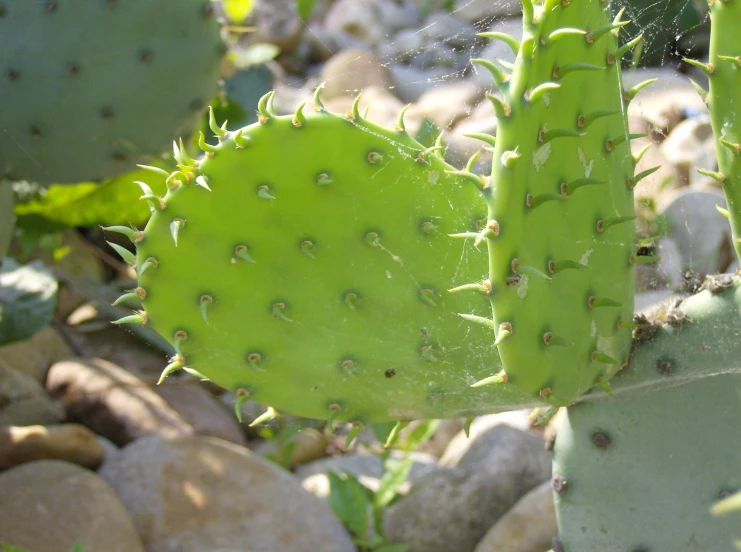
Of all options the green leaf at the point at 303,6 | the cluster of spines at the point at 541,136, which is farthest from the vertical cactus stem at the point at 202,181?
the green leaf at the point at 303,6

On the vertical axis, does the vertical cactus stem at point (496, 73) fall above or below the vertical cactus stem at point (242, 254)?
above

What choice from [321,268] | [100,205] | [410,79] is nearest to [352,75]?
[410,79]

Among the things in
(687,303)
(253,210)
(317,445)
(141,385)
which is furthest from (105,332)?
(687,303)

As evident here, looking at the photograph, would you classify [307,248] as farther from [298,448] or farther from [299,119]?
[298,448]

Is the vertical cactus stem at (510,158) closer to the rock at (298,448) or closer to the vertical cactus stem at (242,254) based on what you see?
the vertical cactus stem at (242,254)

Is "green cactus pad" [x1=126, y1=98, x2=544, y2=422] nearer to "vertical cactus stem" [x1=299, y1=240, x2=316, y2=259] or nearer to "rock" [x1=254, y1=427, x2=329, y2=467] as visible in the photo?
"vertical cactus stem" [x1=299, y1=240, x2=316, y2=259]

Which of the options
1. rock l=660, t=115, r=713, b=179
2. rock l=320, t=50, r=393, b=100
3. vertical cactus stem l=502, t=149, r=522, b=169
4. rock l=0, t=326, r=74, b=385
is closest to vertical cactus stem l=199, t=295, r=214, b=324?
vertical cactus stem l=502, t=149, r=522, b=169
